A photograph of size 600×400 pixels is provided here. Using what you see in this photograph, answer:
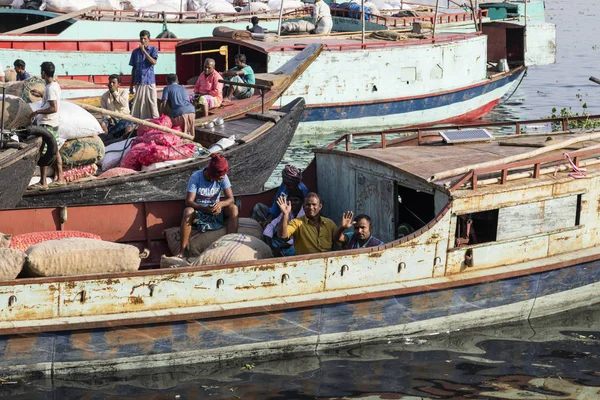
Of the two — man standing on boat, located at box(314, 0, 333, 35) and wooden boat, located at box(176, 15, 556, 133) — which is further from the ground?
man standing on boat, located at box(314, 0, 333, 35)

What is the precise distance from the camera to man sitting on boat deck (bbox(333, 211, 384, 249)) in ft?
Result: 31.7

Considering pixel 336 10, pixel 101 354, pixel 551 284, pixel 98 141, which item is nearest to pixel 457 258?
pixel 551 284

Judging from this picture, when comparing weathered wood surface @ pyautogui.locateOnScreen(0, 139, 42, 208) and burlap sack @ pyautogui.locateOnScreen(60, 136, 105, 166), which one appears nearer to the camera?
weathered wood surface @ pyautogui.locateOnScreen(0, 139, 42, 208)

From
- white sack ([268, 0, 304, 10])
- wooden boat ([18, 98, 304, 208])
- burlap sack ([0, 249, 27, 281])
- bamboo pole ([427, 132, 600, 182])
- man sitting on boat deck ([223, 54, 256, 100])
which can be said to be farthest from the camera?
white sack ([268, 0, 304, 10])

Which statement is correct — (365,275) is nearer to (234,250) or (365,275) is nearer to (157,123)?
(234,250)

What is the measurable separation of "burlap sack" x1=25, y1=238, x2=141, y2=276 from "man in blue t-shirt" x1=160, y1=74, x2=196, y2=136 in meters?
5.35

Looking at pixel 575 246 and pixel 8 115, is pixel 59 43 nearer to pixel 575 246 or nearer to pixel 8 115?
pixel 8 115

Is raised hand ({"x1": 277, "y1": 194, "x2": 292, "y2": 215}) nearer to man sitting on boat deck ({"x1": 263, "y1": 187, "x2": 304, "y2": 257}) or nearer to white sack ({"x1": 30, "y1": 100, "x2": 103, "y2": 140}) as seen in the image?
man sitting on boat deck ({"x1": 263, "y1": 187, "x2": 304, "y2": 257})

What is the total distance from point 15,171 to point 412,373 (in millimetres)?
5217

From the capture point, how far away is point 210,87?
16.2m

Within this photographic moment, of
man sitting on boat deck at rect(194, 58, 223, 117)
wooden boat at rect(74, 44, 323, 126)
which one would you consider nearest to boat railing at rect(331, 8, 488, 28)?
wooden boat at rect(74, 44, 323, 126)

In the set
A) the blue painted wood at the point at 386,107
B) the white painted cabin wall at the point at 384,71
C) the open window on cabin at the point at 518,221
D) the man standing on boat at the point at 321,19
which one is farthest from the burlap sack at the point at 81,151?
the man standing on boat at the point at 321,19

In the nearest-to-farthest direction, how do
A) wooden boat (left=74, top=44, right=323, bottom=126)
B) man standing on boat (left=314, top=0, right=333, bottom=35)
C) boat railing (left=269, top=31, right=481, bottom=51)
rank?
wooden boat (left=74, top=44, right=323, bottom=126) → boat railing (left=269, top=31, right=481, bottom=51) → man standing on boat (left=314, top=0, right=333, bottom=35)

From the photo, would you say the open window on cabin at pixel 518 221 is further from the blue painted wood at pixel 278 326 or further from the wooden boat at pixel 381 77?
the wooden boat at pixel 381 77
